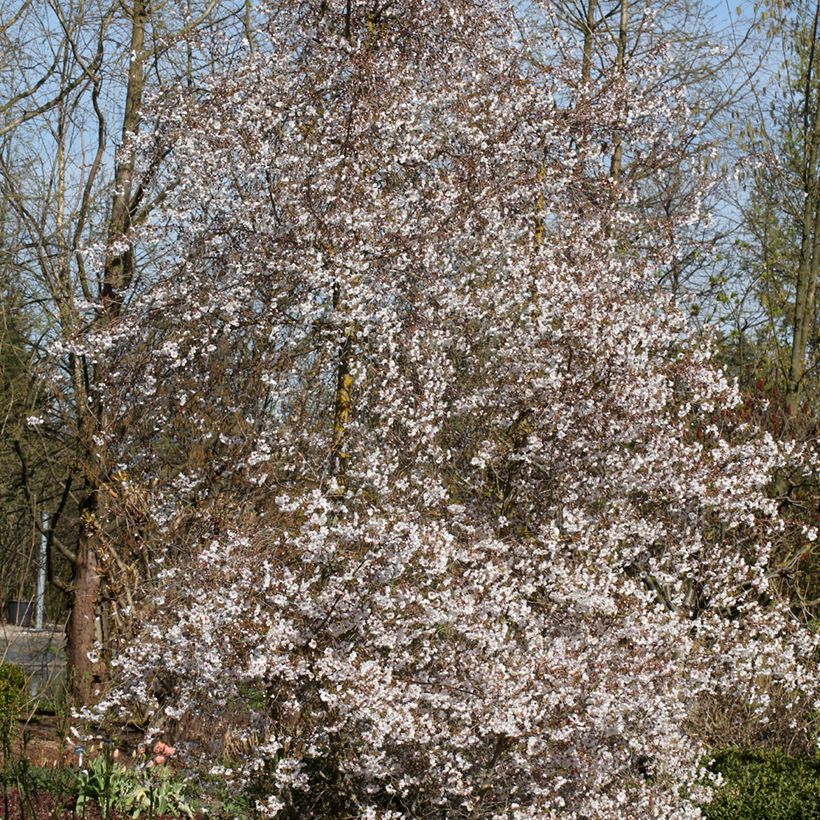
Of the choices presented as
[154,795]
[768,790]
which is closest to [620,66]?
[768,790]

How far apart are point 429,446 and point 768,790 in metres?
3.02

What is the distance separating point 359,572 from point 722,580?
3.20 m

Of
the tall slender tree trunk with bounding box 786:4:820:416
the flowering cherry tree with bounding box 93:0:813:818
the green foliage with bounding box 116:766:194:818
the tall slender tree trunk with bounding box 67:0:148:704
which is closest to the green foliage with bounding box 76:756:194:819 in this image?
the green foliage with bounding box 116:766:194:818

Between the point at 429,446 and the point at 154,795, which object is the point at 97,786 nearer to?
the point at 154,795

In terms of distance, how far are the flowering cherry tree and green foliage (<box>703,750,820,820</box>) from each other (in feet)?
0.86

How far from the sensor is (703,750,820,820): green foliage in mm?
6578

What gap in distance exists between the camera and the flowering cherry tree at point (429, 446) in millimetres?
5496

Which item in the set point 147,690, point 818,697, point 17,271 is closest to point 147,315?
point 147,690

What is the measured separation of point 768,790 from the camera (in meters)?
6.82

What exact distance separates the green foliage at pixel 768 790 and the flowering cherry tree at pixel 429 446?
262 mm

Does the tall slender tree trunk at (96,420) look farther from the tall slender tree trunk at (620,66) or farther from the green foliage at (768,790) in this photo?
the green foliage at (768,790)

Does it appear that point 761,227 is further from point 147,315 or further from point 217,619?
point 217,619

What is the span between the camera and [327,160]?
7.54 metres

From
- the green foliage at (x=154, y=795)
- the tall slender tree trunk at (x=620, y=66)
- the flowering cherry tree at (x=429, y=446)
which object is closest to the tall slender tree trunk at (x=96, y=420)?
the flowering cherry tree at (x=429, y=446)
